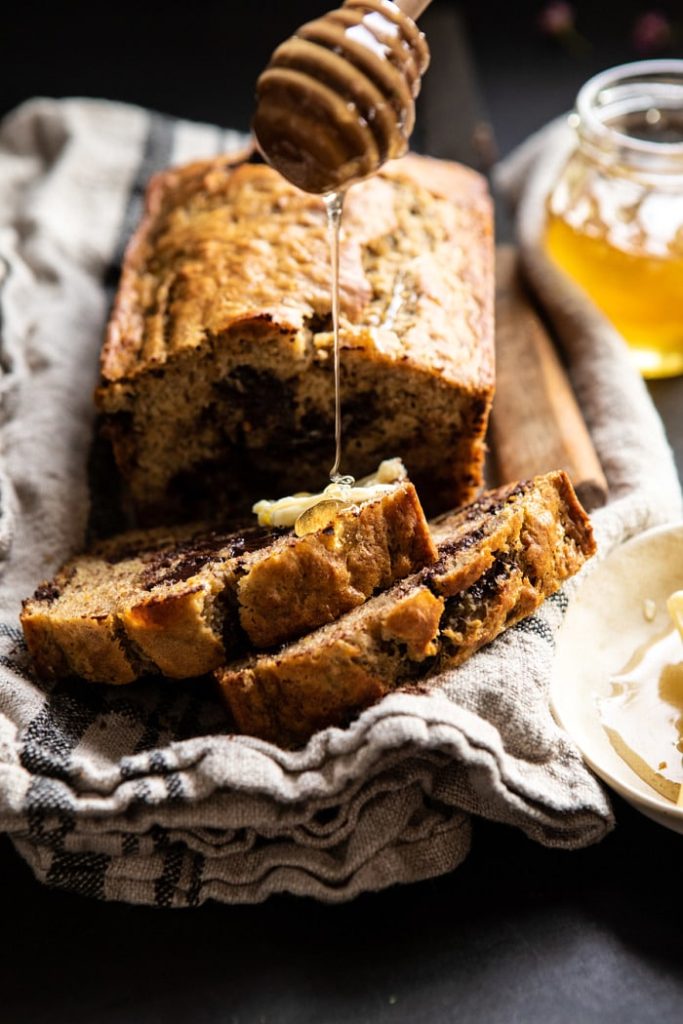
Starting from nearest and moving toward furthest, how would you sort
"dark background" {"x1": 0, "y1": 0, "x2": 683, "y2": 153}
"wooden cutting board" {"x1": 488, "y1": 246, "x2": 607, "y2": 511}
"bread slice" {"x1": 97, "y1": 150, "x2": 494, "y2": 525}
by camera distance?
"bread slice" {"x1": 97, "y1": 150, "x2": 494, "y2": 525}, "wooden cutting board" {"x1": 488, "y1": 246, "x2": 607, "y2": 511}, "dark background" {"x1": 0, "y1": 0, "x2": 683, "y2": 153}

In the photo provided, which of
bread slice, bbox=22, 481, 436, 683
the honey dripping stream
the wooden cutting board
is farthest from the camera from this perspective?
the wooden cutting board

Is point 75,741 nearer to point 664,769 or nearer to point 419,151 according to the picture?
point 664,769

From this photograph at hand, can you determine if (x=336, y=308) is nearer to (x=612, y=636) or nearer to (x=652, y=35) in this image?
(x=612, y=636)

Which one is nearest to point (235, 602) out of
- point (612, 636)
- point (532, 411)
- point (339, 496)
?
point (339, 496)

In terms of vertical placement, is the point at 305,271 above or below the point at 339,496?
above

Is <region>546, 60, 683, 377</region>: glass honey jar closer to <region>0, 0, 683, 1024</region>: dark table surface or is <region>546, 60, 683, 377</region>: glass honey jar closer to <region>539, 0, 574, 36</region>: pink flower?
<region>539, 0, 574, 36</region>: pink flower

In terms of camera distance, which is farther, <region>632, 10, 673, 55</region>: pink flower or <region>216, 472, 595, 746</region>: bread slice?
<region>632, 10, 673, 55</region>: pink flower

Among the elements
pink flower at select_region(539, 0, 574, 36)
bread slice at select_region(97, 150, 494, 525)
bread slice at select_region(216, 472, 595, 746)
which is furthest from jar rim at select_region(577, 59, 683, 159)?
pink flower at select_region(539, 0, 574, 36)

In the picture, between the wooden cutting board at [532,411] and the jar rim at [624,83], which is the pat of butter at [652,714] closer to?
the wooden cutting board at [532,411]
